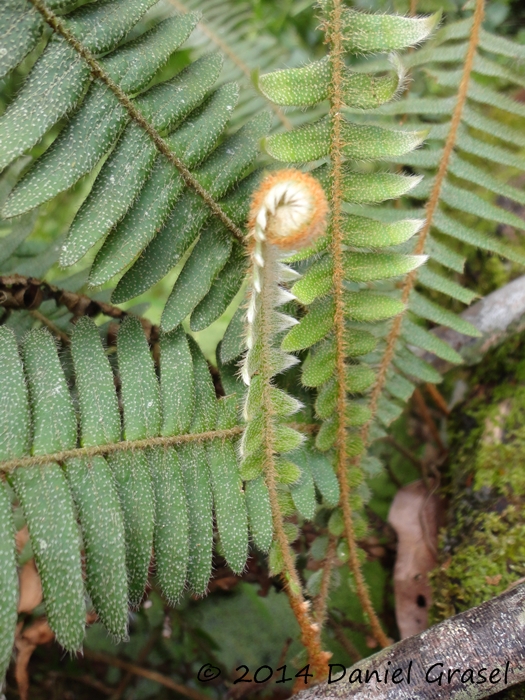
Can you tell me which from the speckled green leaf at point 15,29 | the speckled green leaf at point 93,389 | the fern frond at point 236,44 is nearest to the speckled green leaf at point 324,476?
the speckled green leaf at point 93,389

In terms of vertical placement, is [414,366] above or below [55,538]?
below

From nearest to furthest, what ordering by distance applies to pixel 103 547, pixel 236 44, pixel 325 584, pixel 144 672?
pixel 103 547
pixel 325 584
pixel 144 672
pixel 236 44

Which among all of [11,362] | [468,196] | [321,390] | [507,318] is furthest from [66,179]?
[507,318]

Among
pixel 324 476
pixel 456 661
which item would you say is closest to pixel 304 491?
pixel 324 476

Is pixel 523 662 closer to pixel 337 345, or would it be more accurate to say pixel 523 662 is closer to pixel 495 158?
pixel 337 345

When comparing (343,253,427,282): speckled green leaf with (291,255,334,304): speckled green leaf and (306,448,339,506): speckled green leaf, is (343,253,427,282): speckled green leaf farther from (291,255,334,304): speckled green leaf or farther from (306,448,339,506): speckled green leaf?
(306,448,339,506): speckled green leaf

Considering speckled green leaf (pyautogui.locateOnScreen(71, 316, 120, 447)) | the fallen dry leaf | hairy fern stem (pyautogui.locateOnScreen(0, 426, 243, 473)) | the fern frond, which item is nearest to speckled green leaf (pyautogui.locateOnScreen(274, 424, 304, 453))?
hairy fern stem (pyautogui.locateOnScreen(0, 426, 243, 473))

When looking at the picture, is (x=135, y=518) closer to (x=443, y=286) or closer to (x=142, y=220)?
(x=142, y=220)
